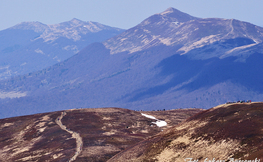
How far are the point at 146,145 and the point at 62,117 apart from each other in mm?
72679

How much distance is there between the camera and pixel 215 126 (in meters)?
77.7

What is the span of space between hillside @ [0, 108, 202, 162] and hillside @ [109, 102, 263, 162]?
1629cm

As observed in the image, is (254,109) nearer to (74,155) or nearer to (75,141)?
(74,155)

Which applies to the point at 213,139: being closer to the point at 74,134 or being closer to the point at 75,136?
the point at 75,136

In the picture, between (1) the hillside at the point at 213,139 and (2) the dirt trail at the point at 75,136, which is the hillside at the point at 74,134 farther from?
(1) the hillside at the point at 213,139

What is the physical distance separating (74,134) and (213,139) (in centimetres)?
5760

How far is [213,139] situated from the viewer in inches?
2840

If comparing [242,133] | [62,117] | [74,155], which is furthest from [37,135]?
[242,133]

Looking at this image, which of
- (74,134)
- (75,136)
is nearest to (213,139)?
(75,136)

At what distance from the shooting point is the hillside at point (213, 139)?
65.1 metres

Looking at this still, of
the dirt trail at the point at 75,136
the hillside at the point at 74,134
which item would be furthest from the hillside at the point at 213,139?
the hillside at the point at 74,134

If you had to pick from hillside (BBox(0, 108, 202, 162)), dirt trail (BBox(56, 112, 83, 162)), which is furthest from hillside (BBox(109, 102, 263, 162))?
hillside (BBox(0, 108, 202, 162))

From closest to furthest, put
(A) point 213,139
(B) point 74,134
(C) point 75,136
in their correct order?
(A) point 213,139 < (C) point 75,136 < (B) point 74,134

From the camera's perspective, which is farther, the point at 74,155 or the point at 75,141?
the point at 75,141
